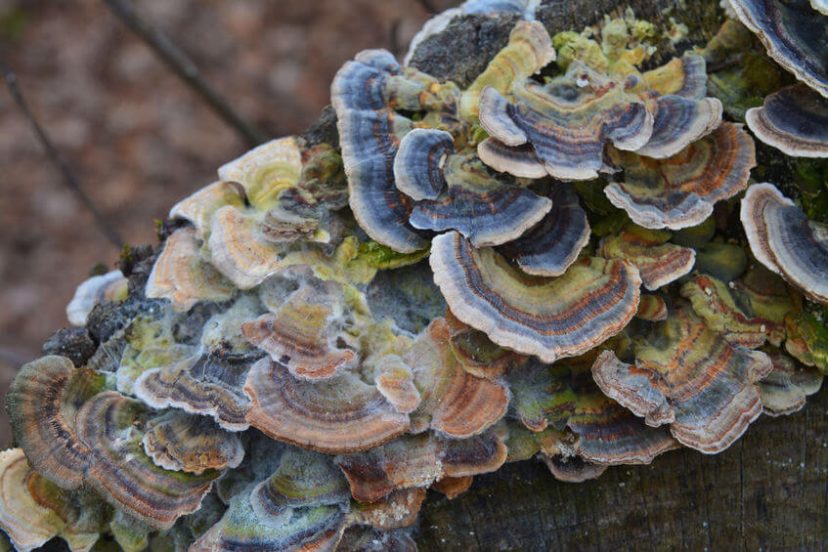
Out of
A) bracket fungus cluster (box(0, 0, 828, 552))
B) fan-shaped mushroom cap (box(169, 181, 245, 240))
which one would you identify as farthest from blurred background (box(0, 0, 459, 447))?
bracket fungus cluster (box(0, 0, 828, 552))

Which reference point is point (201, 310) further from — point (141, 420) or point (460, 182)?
point (460, 182)

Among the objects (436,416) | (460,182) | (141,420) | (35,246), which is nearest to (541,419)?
(436,416)

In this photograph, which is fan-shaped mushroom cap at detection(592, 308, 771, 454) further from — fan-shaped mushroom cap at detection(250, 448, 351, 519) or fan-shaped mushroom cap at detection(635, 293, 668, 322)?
fan-shaped mushroom cap at detection(250, 448, 351, 519)

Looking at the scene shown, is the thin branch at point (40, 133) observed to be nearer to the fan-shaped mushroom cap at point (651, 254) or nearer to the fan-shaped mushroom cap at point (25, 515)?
the fan-shaped mushroom cap at point (25, 515)

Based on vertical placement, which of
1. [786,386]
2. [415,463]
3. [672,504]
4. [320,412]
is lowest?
[672,504]

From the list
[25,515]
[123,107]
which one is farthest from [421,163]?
[123,107]

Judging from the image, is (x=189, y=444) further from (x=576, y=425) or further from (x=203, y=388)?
(x=576, y=425)

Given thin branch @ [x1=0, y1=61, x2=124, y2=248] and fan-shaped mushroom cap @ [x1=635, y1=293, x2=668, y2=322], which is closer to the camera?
fan-shaped mushroom cap @ [x1=635, y1=293, x2=668, y2=322]
